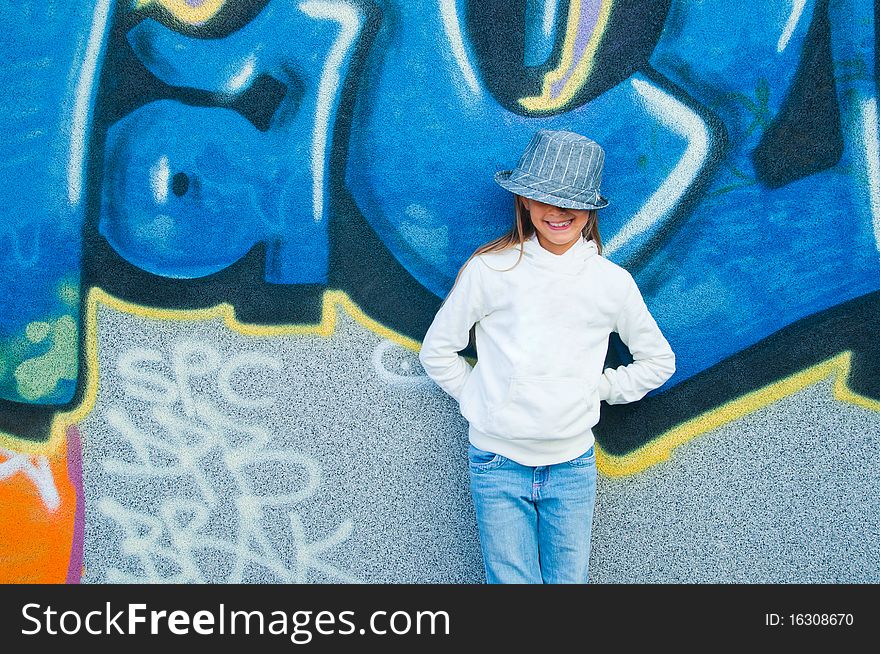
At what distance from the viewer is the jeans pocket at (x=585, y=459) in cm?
257

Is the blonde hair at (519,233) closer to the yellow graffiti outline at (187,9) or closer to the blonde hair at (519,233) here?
the blonde hair at (519,233)

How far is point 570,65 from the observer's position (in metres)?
2.73

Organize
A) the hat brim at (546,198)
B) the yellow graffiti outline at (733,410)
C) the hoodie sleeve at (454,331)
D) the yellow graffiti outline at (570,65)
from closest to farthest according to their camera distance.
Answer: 1. the hat brim at (546,198)
2. the hoodie sleeve at (454,331)
3. the yellow graffiti outline at (570,65)
4. the yellow graffiti outline at (733,410)

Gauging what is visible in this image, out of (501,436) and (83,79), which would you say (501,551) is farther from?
(83,79)

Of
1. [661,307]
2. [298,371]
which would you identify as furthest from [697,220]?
[298,371]

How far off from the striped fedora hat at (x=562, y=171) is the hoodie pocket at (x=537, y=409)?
Result: 54 cm

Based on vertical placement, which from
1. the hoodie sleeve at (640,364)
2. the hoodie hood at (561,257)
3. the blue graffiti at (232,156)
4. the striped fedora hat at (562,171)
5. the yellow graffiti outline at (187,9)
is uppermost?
the yellow graffiti outline at (187,9)

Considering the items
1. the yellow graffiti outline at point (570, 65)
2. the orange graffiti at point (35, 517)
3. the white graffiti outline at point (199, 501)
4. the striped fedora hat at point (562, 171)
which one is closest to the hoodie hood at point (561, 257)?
the striped fedora hat at point (562, 171)

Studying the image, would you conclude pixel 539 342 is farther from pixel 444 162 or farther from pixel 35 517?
pixel 35 517

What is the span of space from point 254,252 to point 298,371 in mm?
443

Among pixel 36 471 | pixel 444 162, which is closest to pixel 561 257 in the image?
pixel 444 162

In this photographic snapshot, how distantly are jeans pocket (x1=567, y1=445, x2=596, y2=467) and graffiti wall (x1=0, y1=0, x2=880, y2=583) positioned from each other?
11.1 inches

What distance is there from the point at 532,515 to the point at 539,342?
0.57 m

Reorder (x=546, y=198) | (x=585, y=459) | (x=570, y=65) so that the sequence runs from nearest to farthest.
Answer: (x=546, y=198) < (x=585, y=459) < (x=570, y=65)
